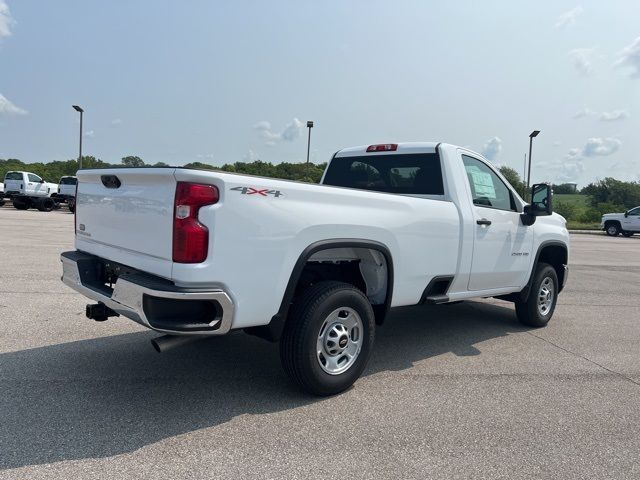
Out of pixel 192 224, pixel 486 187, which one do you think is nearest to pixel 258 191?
pixel 192 224

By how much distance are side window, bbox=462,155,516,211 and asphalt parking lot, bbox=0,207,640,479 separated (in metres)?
1.55

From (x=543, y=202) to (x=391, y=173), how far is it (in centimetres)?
177

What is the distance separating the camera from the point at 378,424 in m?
3.59

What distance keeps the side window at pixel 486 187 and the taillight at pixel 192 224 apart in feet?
10.0

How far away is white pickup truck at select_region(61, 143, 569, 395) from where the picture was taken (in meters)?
3.20

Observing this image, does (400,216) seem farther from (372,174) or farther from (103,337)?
(103,337)

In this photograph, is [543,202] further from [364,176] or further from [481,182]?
[364,176]

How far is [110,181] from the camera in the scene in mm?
3918

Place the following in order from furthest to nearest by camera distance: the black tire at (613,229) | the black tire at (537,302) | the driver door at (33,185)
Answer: the black tire at (613,229) < the driver door at (33,185) < the black tire at (537,302)

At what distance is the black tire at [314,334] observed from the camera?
12.3 feet

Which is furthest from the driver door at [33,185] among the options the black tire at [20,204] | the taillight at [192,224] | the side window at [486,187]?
the taillight at [192,224]

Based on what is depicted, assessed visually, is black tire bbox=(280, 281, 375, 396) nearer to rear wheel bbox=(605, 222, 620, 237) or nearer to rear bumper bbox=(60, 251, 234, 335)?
rear bumper bbox=(60, 251, 234, 335)

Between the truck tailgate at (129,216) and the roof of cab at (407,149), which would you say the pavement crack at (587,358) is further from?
the truck tailgate at (129,216)

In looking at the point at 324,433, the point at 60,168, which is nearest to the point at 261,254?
the point at 324,433
